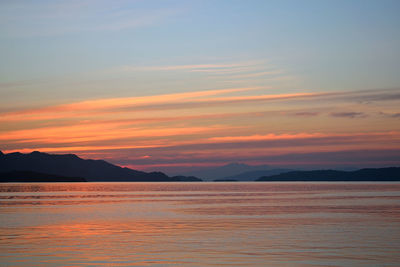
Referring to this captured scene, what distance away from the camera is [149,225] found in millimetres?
45500

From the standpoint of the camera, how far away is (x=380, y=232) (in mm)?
38031

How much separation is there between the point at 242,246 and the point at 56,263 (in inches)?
438

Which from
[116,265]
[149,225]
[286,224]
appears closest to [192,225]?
[149,225]

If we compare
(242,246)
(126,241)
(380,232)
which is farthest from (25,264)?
(380,232)

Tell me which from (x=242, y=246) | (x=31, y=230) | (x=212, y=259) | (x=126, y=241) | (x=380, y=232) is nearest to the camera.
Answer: (x=212, y=259)

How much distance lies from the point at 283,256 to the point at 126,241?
1112 centimetres

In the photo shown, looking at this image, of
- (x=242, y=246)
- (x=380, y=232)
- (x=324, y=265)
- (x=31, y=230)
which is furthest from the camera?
(x=31, y=230)

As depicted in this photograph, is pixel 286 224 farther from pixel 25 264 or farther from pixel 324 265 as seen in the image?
pixel 25 264

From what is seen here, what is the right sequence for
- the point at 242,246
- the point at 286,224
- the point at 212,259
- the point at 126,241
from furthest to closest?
1. the point at 286,224
2. the point at 126,241
3. the point at 242,246
4. the point at 212,259

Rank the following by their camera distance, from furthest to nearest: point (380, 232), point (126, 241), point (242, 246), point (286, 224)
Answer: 1. point (286, 224)
2. point (380, 232)
3. point (126, 241)
4. point (242, 246)

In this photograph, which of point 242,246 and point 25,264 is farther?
point 242,246

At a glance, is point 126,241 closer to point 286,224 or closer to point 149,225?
point 149,225

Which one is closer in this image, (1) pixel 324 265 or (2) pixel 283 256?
(1) pixel 324 265

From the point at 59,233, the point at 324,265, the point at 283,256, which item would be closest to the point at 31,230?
the point at 59,233
